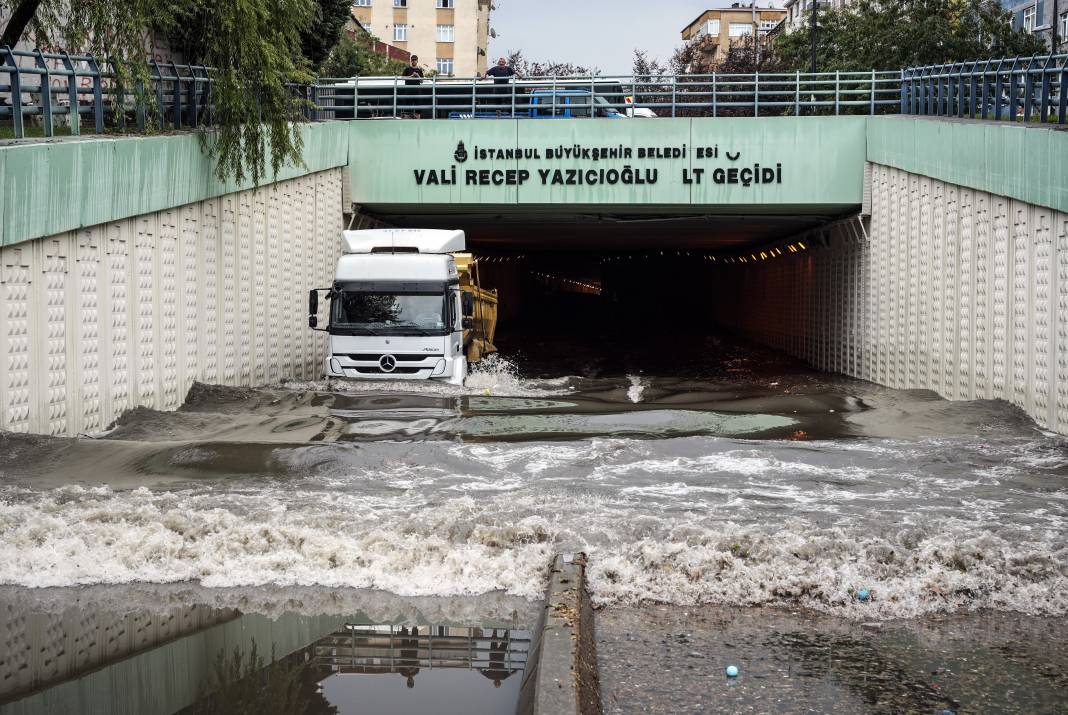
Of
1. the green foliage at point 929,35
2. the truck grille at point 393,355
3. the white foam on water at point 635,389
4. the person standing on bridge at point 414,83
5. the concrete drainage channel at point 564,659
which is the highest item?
the green foliage at point 929,35

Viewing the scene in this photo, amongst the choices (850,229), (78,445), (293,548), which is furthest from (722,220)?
(293,548)

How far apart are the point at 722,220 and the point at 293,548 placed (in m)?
23.6

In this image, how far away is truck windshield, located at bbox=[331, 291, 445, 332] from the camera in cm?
1978

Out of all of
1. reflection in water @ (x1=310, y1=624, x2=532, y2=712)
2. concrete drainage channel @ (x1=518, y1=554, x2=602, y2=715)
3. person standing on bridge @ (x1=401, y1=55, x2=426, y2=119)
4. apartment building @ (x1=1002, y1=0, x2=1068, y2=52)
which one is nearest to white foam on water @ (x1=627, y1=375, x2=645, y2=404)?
person standing on bridge @ (x1=401, y1=55, x2=426, y2=119)

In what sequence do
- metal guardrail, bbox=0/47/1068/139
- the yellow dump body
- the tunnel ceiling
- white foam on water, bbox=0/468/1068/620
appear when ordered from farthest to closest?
the tunnel ceiling
the yellow dump body
metal guardrail, bbox=0/47/1068/139
white foam on water, bbox=0/468/1068/620

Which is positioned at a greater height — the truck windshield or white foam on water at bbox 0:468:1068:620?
the truck windshield

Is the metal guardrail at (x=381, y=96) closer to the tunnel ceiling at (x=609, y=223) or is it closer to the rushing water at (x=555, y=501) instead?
the tunnel ceiling at (x=609, y=223)

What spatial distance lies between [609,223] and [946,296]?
14704mm

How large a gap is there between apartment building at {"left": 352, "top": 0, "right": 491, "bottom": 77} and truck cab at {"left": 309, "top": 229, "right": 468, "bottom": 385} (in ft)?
240

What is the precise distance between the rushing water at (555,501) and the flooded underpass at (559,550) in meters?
0.04

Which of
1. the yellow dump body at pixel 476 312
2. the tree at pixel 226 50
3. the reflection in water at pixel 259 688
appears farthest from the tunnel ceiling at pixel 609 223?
the reflection in water at pixel 259 688

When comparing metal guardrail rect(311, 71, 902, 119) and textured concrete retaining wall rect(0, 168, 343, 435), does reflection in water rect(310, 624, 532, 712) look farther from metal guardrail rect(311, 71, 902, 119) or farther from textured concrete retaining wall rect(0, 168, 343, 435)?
metal guardrail rect(311, 71, 902, 119)

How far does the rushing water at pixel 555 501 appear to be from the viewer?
831 centimetres

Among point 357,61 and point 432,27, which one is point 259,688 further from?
point 432,27
